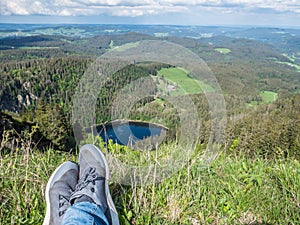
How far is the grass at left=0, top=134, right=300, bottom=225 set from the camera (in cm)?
207

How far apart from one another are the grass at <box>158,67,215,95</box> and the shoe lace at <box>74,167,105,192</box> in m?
1.48

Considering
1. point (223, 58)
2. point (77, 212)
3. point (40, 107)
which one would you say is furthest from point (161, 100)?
point (223, 58)

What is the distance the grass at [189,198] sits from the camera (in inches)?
81.4

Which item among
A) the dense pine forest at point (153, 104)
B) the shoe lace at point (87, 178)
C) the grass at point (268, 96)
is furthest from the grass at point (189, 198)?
the grass at point (268, 96)

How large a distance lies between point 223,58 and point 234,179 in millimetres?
130792

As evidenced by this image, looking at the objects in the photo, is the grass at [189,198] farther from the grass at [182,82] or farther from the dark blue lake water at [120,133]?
the grass at [182,82]

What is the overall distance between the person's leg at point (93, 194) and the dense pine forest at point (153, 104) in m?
0.18

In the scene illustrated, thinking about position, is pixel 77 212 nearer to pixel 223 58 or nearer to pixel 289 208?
pixel 289 208

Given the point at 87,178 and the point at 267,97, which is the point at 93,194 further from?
the point at 267,97

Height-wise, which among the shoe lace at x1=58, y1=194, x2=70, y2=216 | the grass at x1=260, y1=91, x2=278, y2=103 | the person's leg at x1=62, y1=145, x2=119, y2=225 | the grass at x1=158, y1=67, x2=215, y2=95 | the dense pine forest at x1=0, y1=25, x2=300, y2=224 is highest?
the grass at x1=158, y1=67, x2=215, y2=95

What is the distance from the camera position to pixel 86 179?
88.0 inches

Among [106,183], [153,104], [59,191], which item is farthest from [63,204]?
[153,104]

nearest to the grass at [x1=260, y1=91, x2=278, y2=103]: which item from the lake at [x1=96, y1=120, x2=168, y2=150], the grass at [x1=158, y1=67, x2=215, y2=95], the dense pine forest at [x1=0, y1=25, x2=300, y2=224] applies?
the dense pine forest at [x1=0, y1=25, x2=300, y2=224]

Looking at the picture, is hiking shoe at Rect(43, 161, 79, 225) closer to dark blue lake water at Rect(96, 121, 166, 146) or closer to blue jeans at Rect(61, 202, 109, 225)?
blue jeans at Rect(61, 202, 109, 225)
